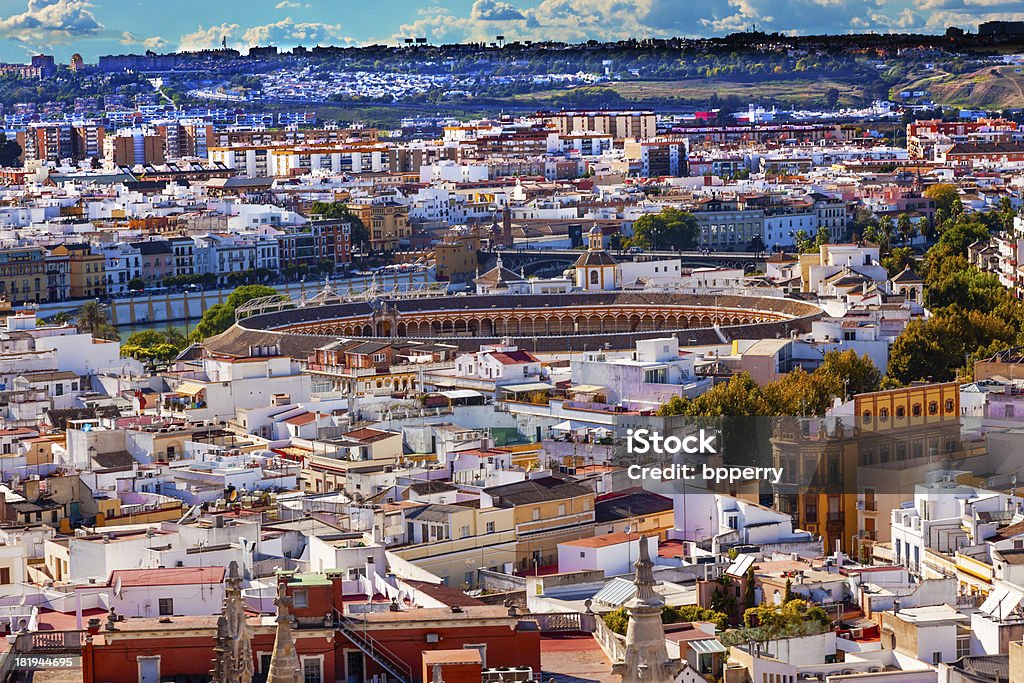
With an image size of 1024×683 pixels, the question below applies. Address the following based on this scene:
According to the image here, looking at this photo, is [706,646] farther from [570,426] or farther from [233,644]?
[570,426]

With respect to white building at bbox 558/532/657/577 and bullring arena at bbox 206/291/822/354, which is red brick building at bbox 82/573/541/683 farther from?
bullring arena at bbox 206/291/822/354

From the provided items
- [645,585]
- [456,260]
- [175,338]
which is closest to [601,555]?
[645,585]

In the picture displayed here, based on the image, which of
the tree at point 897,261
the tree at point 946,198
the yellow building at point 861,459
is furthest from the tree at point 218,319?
the tree at point 946,198

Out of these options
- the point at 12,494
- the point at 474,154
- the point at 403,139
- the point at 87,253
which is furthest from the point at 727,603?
the point at 403,139

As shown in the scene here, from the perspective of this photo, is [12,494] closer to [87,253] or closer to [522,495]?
[522,495]

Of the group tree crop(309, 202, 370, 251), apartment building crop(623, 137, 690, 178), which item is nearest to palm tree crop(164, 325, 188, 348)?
tree crop(309, 202, 370, 251)
